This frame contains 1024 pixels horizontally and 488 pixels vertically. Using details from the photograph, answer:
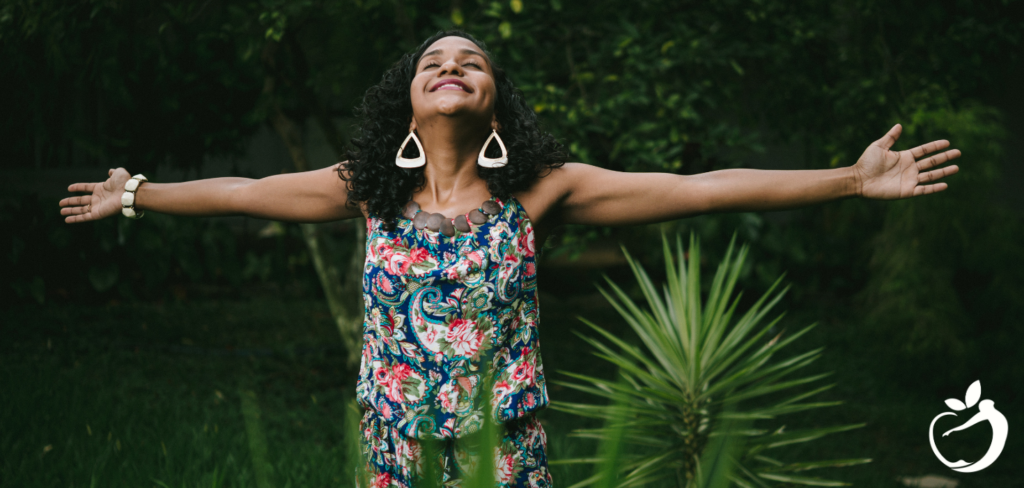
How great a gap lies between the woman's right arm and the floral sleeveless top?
0.96ft

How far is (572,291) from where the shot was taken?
7.86 m

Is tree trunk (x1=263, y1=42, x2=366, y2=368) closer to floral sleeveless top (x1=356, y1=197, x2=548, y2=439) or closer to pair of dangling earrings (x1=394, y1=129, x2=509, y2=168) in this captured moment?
pair of dangling earrings (x1=394, y1=129, x2=509, y2=168)

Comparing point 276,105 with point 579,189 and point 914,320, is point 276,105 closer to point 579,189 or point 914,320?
point 579,189

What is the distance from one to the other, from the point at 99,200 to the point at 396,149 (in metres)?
0.93

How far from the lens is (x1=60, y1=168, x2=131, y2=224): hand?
2.04 m

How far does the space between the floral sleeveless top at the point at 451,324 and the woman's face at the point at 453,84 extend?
264mm

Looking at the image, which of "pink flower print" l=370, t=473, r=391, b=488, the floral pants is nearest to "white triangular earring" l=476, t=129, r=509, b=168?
the floral pants

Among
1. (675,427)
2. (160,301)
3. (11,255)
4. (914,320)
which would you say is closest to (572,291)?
(914,320)

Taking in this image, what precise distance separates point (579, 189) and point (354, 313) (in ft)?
10.8

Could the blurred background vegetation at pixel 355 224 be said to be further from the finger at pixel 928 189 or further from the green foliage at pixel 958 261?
the finger at pixel 928 189

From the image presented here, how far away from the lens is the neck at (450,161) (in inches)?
68.1

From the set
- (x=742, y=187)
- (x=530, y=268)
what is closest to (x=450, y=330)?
(x=530, y=268)

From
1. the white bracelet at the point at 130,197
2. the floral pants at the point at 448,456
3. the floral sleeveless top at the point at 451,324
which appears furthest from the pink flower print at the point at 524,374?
the white bracelet at the point at 130,197

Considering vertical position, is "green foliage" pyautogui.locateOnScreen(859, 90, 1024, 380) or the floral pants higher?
"green foliage" pyautogui.locateOnScreen(859, 90, 1024, 380)
